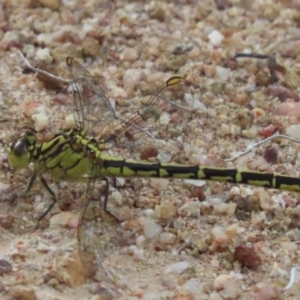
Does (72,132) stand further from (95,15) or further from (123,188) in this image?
(95,15)

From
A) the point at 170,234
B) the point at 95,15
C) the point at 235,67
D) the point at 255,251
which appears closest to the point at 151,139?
the point at 170,234

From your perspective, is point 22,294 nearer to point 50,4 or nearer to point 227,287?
point 227,287

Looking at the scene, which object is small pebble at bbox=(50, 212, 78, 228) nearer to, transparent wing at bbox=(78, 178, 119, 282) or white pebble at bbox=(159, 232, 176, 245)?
transparent wing at bbox=(78, 178, 119, 282)

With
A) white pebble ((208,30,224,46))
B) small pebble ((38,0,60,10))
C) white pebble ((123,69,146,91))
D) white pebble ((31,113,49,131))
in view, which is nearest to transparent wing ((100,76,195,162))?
white pebble ((31,113,49,131))

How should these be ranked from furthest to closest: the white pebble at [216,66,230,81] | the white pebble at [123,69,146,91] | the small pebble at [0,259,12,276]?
the white pebble at [216,66,230,81]
the white pebble at [123,69,146,91]
the small pebble at [0,259,12,276]

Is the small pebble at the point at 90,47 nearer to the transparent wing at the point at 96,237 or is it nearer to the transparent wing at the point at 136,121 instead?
the transparent wing at the point at 136,121

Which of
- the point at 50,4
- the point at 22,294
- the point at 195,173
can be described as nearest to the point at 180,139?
the point at 195,173
